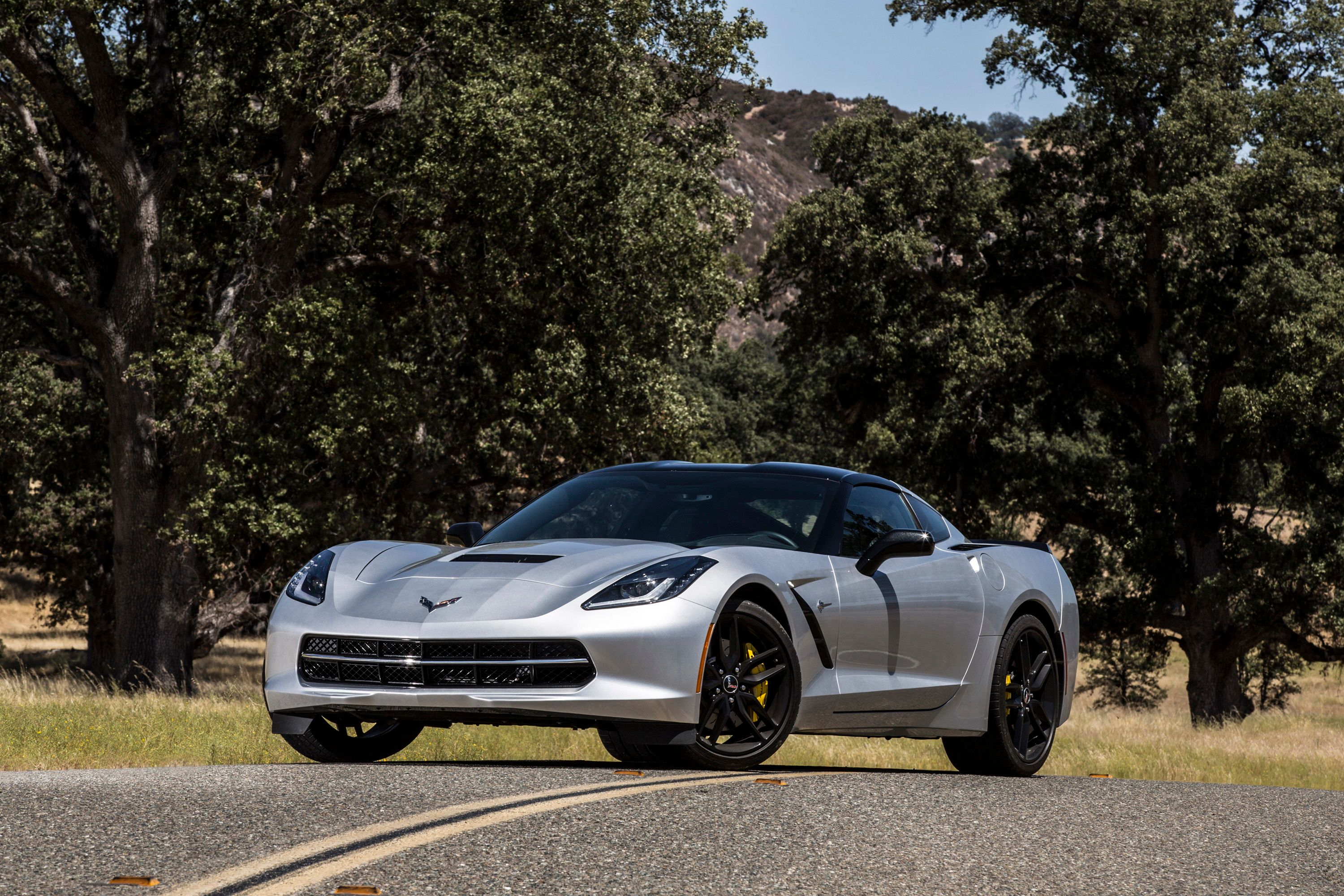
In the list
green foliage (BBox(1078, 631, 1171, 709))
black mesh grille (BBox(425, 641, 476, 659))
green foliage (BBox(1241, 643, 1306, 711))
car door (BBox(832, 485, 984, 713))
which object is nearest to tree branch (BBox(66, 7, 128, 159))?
car door (BBox(832, 485, 984, 713))

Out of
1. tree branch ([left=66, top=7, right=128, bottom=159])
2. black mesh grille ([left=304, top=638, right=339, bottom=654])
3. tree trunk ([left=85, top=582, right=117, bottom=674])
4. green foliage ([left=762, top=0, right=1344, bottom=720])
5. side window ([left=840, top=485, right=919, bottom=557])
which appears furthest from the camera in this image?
tree trunk ([left=85, top=582, right=117, bottom=674])

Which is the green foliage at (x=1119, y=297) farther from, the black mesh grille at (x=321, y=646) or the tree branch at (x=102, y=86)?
the black mesh grille at (x=321, y=646)

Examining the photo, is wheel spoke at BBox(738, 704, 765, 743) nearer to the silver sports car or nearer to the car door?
the silver sports car

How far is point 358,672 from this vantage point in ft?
21.1

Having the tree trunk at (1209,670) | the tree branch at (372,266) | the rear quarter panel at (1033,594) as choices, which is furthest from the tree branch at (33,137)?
the tree trunk at (1209,670)

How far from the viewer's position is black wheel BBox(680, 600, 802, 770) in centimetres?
643

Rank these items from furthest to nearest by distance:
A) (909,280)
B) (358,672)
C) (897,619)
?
(909,280), (897,619), (358,672)

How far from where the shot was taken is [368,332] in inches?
717

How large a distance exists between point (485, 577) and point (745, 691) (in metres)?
1.27

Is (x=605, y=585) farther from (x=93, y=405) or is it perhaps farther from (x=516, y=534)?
(x=93, y=405)

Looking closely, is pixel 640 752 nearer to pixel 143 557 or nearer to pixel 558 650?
pixel 558 650

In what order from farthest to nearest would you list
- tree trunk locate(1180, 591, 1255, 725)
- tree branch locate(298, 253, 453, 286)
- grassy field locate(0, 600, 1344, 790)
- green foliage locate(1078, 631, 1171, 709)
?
green foliage locate(1078, 631, 1171, 709) < tree trunk locate(1180, 591, 1255, 725) < tree branch locate(298, 253, 453, 286) < grassy field locate(0, 600, 1344, 790)

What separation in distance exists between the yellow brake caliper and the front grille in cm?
83

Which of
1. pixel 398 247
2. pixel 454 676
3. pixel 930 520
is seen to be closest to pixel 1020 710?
pixel 930 520
